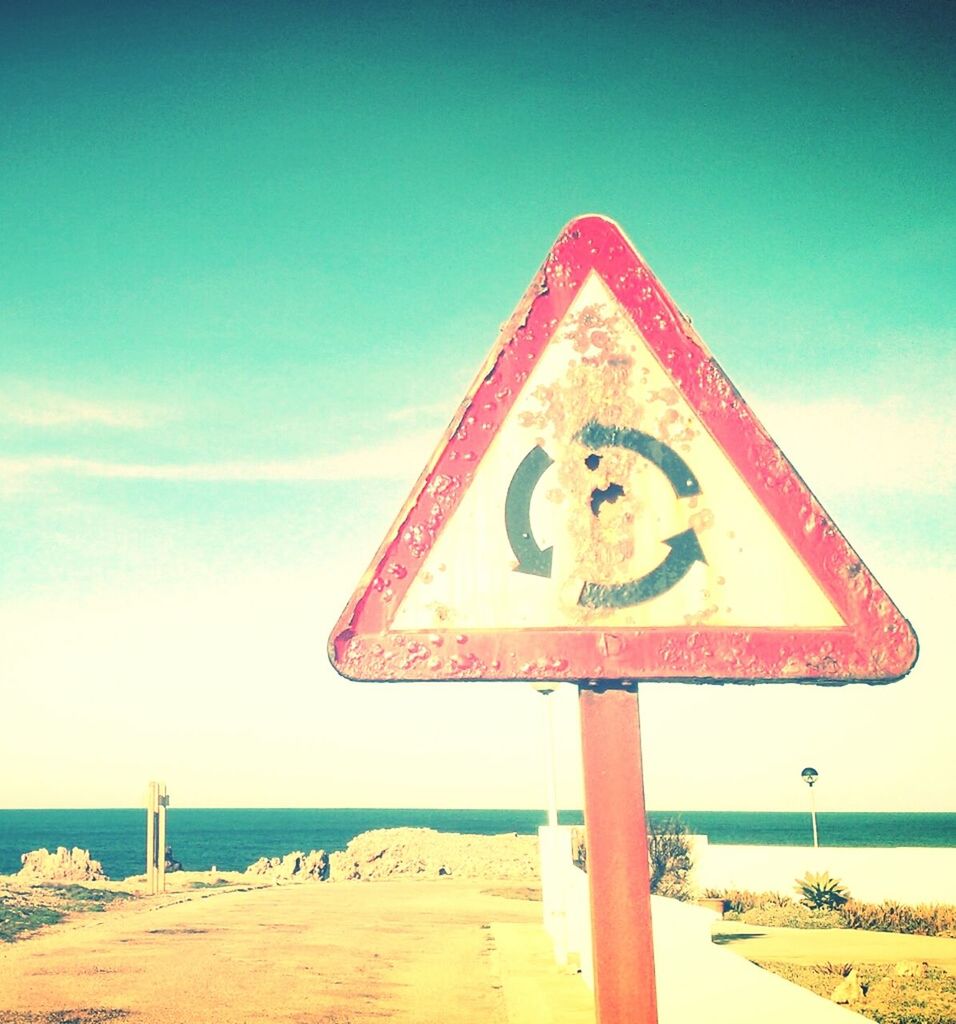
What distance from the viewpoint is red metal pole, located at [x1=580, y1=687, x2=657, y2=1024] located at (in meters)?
1.41

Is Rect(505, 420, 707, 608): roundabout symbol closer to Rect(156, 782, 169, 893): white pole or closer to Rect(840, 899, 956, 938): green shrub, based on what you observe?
Rect(840, 899, 956, 938): green shrub

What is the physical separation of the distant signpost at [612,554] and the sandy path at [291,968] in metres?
7.75

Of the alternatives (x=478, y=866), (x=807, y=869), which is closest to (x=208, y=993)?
(x=807, y=869)

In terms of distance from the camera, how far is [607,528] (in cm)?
160

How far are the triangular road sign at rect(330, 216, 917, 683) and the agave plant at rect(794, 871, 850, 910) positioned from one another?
17.1 meters

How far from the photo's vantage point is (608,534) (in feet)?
5.23

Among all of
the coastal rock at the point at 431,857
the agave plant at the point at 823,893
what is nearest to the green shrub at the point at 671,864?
the agave plant at the point at 823,893

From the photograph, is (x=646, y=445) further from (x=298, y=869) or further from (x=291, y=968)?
(x=298, y=869)

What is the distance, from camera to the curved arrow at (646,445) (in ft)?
5.39

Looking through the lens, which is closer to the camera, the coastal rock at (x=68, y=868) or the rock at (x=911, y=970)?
the rock at (x=911, y=970)

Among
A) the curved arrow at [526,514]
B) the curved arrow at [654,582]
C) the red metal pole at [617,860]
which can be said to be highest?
the curved arrow at [526,514]

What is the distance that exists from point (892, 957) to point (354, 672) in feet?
42.2

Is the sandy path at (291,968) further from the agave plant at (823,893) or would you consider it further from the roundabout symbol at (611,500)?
the roundabout symbol at (611,500)

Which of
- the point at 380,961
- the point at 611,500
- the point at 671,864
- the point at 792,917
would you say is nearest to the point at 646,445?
the point at 611,500
